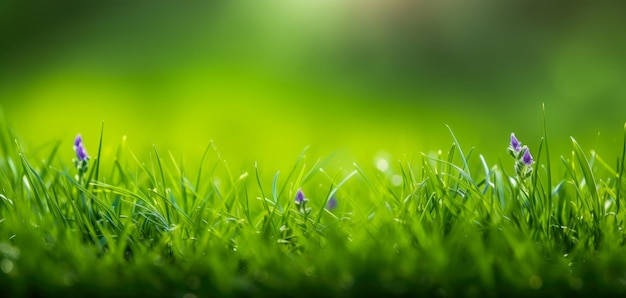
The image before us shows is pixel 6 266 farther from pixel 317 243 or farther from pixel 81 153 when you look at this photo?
pixel 317 243


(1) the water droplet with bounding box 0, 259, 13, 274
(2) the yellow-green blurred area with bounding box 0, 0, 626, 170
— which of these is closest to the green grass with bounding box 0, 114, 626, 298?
(1) the water droplet with bounding box 0, 259, 13, 274

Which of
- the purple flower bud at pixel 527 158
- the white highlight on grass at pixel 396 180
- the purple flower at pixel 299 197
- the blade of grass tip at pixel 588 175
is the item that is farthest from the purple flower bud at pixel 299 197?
the white highlight on grass at pixel 396 180

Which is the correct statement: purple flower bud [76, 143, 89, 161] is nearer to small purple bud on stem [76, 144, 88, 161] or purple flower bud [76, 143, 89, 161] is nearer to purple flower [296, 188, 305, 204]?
small purple bud on stem [76, 144, 88, 161]

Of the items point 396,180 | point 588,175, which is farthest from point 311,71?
point 588,175

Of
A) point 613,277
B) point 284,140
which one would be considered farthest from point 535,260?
point 284,140

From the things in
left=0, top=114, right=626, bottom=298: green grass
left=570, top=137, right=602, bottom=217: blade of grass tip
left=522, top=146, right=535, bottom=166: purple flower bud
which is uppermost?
left=522, top=146, right=535, bottom=166: purple flower bud

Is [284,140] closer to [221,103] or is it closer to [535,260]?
[221,103]
